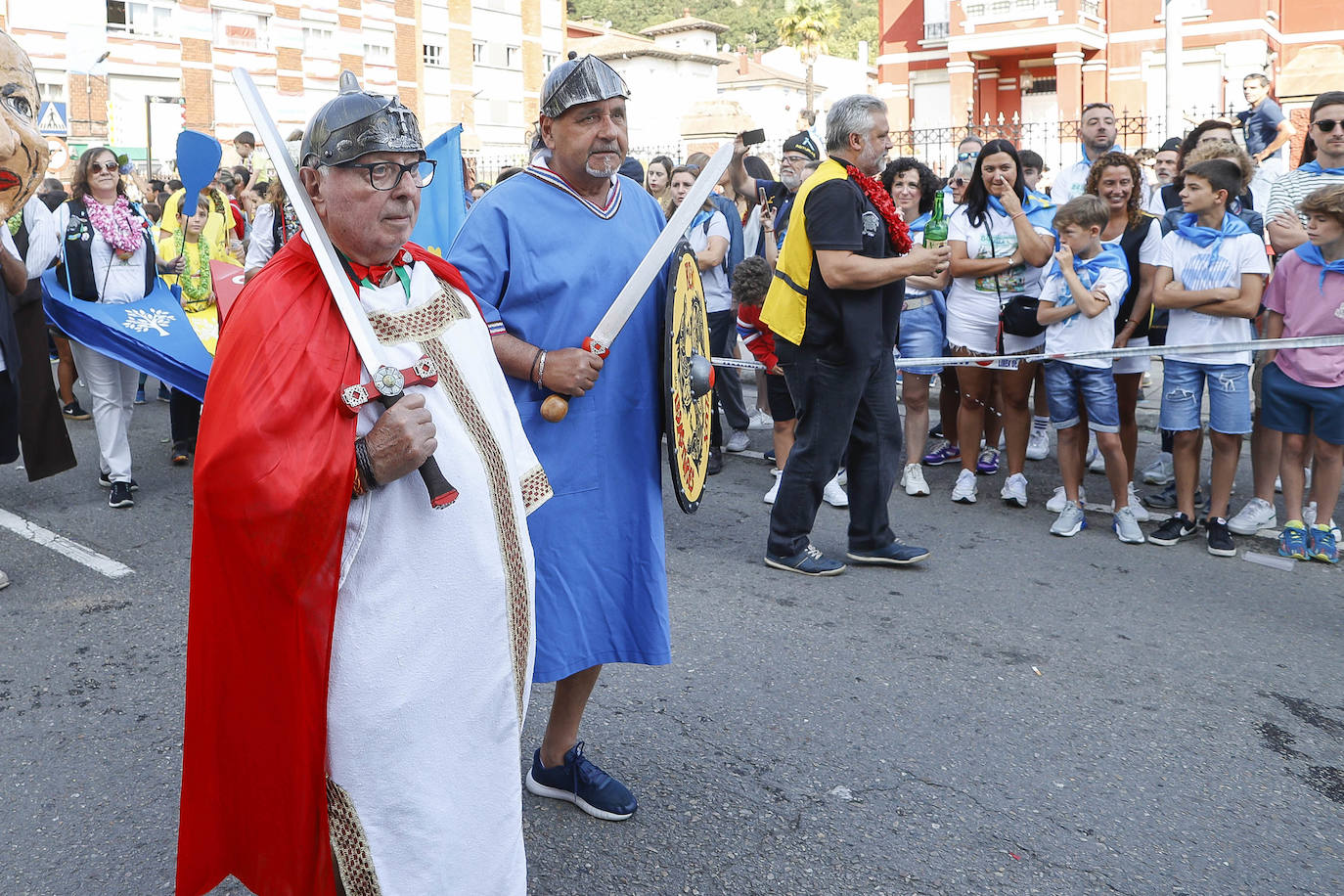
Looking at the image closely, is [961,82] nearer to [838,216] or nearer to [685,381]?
[838,216]

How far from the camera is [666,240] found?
291cm

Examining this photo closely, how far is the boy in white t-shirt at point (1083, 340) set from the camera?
6090 mm

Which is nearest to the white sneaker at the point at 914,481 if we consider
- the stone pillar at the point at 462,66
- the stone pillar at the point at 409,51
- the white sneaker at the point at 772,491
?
the white sneaker at the point at 772,491

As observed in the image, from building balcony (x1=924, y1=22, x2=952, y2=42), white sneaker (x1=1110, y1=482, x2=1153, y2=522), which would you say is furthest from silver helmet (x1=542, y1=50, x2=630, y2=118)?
building balcony (x1=924, y1=22, x2=952, y2=42)

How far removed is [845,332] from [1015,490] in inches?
84.0

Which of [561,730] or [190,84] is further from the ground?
[190,84]

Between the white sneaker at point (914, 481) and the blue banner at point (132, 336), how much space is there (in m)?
4.23

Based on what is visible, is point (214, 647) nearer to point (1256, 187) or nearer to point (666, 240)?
point (666, 240)

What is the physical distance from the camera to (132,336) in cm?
684

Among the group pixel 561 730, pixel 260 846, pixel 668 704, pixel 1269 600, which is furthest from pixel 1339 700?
pixel 260 846

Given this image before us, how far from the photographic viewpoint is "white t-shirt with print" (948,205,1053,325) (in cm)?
684

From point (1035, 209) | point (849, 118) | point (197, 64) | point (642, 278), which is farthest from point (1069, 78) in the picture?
point (642, 278)

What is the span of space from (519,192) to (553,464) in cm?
71

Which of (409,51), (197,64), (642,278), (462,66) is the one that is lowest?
(642,278)
